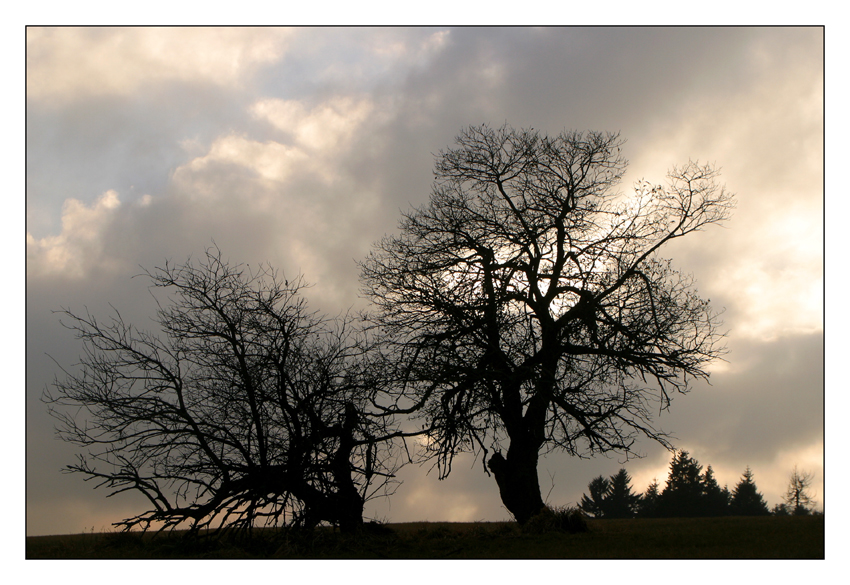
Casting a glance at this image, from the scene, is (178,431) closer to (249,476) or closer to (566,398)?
(249,476)

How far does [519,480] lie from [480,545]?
2.50 metres

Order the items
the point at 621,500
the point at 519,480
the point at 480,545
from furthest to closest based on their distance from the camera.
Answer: the point at 621,500 < the point at 519,480 < the point at 480,545

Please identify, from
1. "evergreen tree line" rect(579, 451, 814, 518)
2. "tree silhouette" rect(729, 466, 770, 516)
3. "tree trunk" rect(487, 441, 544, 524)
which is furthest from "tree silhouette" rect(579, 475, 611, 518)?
"tree trunk" rect(487, 441, 544, 524)

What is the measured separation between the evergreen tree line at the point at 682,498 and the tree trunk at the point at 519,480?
58.7 ft

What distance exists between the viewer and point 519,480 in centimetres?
1286

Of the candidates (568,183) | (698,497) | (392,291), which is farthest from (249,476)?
(698,497)

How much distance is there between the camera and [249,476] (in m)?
10.6

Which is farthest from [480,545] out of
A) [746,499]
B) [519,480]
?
[746,499]

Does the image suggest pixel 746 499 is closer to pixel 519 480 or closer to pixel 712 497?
pixel 712 497

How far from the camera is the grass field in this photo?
363 inches

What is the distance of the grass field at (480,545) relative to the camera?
30.3 ft

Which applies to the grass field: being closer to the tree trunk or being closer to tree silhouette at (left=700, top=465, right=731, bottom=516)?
the tree trunk

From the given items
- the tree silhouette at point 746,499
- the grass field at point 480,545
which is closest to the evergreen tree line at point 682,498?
the tree silhouette at point 746,499

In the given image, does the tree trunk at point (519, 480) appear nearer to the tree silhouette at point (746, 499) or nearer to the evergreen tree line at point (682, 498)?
the evergreen tree line at point (682, 498)
